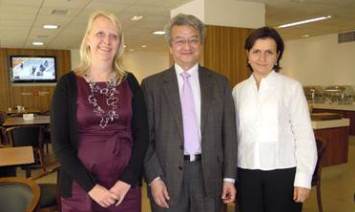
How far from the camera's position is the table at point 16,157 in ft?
10.1

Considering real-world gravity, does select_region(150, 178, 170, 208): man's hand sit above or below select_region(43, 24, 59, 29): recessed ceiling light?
below

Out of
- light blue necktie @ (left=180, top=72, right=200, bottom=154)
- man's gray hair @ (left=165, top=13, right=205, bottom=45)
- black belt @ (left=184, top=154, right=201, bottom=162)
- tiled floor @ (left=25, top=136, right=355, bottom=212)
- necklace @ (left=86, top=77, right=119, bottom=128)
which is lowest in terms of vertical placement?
tiled floor @ (left=25, top=136, right=355, bottom=212)

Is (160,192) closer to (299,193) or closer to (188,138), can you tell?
(188,138)

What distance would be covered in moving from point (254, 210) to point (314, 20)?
7280 mm

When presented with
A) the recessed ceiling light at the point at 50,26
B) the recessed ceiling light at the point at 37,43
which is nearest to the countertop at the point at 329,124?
the recessed ceiling light at the point at 50,26

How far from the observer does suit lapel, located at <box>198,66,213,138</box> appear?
1901 mm

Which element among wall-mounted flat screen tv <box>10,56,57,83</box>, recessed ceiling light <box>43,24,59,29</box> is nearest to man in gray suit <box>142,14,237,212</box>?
recessed ceiling light <box>43,24,59,29</box>

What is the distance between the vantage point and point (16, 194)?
6.31 ft

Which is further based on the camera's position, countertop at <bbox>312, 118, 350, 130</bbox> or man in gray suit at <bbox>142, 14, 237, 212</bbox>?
countertop at <bbox>312, 118, 350, 130</bbox>

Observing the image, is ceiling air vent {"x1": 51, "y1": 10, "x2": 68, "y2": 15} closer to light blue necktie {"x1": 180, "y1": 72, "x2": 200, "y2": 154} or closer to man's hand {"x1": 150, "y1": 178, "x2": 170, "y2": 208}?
light blue necktie {"x1": 180, "y1": 72, "x2": 200, "y2": 154}

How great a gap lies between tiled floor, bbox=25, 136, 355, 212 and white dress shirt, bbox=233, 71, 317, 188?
2070mm

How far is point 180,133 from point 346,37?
985 cm

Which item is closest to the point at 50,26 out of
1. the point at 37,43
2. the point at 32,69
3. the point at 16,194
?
the point at 37,43

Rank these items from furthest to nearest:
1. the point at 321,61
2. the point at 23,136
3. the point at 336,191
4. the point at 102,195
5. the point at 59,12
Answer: the point at 321,61 → the point at 59,12 → the point at 23,136 → the point at 336,191 → the point at 102,195
